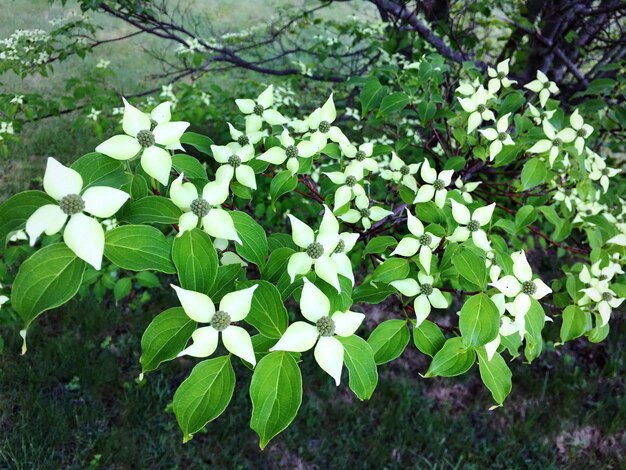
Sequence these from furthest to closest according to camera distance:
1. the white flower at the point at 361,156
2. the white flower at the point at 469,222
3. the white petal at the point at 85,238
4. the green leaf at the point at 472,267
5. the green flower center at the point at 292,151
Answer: the white flower at the point at 361,156
the green flower center at the point at 292,151
the white flower at the point at 469,222
the green leaf at the point at 472,267
the white petal at the point at 85,238

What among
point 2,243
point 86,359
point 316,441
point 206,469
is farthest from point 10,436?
point 2,243

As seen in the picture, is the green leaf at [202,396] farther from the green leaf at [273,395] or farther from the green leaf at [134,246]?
the green leaf at [134,246]

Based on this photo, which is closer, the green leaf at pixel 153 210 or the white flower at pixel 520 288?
the green leaf at pixel 153 210

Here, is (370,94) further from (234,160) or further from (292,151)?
(234,160)

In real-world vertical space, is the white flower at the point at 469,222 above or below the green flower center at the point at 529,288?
above

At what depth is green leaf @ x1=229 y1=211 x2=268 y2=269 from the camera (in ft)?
2.47

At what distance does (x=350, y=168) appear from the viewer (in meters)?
1.11

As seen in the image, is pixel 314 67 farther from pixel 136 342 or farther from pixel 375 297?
pixel 375 297

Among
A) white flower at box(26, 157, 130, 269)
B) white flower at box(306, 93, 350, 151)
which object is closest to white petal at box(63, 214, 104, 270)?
white flower at box(26, 157, 130, 269)

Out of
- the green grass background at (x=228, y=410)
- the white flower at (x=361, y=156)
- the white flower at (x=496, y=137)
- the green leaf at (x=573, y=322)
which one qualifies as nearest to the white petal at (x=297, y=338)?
the white flower at (x=361, y=156)

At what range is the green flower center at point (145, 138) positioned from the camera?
0.73m

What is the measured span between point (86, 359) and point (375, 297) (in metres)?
1.70

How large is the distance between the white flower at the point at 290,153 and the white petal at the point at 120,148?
31 centimetres

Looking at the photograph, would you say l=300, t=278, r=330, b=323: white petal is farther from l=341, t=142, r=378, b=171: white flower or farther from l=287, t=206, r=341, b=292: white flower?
l=341, t=142, r=378, b=171: white flower
